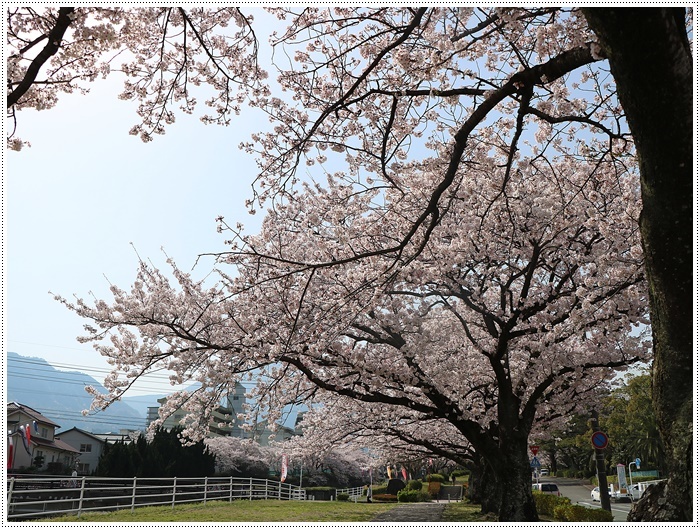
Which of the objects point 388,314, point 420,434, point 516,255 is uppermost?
point 516,255

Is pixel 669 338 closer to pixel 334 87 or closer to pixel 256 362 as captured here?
pixel 334 87

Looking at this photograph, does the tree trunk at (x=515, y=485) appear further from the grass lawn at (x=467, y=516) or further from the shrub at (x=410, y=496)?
the shrub at (x=410, y=496)

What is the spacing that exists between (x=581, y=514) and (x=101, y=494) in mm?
17005

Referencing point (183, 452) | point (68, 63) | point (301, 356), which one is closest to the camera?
point (68, 63)

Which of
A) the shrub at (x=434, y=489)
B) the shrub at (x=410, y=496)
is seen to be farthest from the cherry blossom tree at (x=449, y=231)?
the shrub at (x=434, y=489)

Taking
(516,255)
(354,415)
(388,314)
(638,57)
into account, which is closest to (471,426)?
(388,314)

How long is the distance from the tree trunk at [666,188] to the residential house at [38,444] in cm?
A: 2687

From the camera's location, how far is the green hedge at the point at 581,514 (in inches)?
437

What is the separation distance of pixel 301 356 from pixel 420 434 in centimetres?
945

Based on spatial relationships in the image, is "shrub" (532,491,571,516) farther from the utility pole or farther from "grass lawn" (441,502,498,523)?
the utility pole

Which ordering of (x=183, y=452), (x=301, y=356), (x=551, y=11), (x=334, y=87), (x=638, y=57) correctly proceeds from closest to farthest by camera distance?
(x=638, y=57), (x=551, y=11), (x=334, y=87), (x=301, y=356), (x=183, y=452)

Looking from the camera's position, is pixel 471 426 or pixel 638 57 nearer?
pixel 638 57

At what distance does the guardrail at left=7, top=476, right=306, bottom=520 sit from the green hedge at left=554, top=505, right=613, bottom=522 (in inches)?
413

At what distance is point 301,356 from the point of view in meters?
8.92
